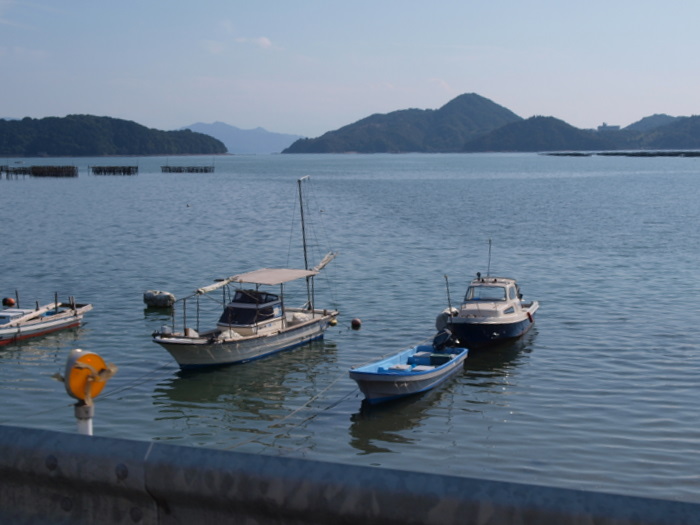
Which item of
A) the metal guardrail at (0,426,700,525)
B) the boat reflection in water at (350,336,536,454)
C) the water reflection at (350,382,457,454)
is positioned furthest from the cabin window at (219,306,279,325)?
the metal guardrail at (0,426,700,525)

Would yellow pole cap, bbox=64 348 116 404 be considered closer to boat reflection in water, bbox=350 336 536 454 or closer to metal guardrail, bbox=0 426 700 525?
metal guardrail, bbox=0 426 700 525

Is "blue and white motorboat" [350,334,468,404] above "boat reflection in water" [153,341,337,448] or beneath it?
above

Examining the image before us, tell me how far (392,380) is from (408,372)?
0.92 m

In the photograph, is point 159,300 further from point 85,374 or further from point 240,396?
point 85,374

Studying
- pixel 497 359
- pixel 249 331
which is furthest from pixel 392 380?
pixel 249 331

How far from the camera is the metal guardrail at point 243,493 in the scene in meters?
5.45

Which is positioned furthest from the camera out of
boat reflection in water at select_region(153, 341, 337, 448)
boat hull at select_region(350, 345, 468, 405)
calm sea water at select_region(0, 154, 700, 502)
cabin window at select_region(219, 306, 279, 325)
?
cabin window at select_region(219, 306, 279, 325)

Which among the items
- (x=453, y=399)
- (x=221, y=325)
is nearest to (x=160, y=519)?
(x=453, y=399)

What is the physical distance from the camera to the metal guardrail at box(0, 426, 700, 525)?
5.45 m

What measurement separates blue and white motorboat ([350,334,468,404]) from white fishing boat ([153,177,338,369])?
20.9ft

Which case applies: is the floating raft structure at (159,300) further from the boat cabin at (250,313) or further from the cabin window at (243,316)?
the cabin window at (243,316)

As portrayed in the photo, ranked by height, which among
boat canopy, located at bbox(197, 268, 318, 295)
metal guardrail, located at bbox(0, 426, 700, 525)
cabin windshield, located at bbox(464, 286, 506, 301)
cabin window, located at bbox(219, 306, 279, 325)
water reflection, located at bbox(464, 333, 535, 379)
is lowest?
water reflection, located at bbox(464, 333, 535, 379)

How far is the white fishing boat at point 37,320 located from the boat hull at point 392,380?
1783 centimetres

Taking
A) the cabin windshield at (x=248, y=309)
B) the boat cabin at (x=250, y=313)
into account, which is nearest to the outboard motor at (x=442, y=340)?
the boat cabin at (x=250, y=313)
